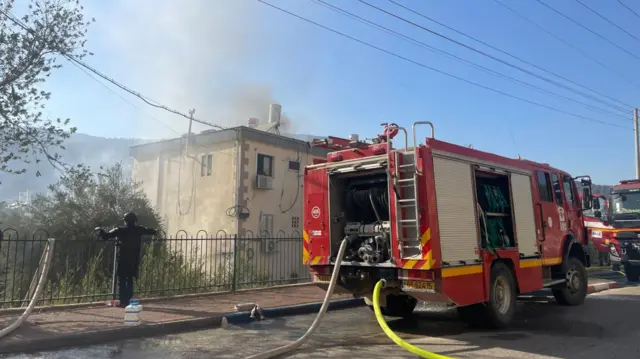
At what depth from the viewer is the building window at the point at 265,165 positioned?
22734 millimetres

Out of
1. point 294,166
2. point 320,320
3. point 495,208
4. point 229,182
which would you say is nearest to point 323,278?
point 320,320

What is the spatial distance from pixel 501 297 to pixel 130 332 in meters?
5.80

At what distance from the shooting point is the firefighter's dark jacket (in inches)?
333

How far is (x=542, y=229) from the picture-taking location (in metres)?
8.86

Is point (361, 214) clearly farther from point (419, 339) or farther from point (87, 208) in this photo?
point (87, 208)

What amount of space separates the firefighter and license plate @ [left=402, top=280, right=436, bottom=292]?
4.89m

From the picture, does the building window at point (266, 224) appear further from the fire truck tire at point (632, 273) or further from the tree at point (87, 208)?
the fire truck tire at point (632, 273)

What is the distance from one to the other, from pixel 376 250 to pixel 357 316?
2.48 meters

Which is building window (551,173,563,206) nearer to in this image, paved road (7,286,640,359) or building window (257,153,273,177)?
paved road (7,286,640,359)

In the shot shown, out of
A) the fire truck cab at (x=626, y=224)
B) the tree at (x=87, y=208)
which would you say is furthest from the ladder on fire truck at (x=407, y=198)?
the tree at (x=87, y=208)

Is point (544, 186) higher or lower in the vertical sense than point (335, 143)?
lower

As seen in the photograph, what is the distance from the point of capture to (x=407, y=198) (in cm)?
659

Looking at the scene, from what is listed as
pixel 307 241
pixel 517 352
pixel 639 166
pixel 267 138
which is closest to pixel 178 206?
pixel 267 138

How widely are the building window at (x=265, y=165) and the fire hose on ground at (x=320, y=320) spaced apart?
51.7 feet
